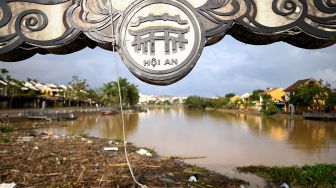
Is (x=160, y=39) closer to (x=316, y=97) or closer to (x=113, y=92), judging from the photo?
(x=316, y=97)

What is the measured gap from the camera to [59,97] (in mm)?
62062

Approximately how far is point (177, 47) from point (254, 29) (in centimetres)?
53

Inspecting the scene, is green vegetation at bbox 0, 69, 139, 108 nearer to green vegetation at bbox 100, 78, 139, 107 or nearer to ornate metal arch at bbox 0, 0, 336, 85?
green vegetation at bbox 100, 78, 139, 107

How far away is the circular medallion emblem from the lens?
192cm

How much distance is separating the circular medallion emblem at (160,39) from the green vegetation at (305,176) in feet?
27.9

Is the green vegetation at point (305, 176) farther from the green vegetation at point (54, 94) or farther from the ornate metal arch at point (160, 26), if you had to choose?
the green vegetation at point (54, 94)

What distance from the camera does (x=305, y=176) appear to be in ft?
31.2

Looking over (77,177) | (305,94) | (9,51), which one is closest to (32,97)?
(305,94)

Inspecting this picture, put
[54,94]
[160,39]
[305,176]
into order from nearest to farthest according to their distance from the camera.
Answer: [160,39] < [305,176] < [54,94]

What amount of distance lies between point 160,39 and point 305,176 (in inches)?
358

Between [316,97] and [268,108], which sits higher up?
[316,97]

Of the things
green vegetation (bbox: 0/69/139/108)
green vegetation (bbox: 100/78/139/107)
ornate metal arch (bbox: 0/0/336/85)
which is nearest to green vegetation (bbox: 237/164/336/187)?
ornate metal arch (bbox: 0/0/336/85)

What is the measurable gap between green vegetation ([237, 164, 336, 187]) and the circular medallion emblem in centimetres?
849

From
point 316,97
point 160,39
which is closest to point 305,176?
point 160,39
